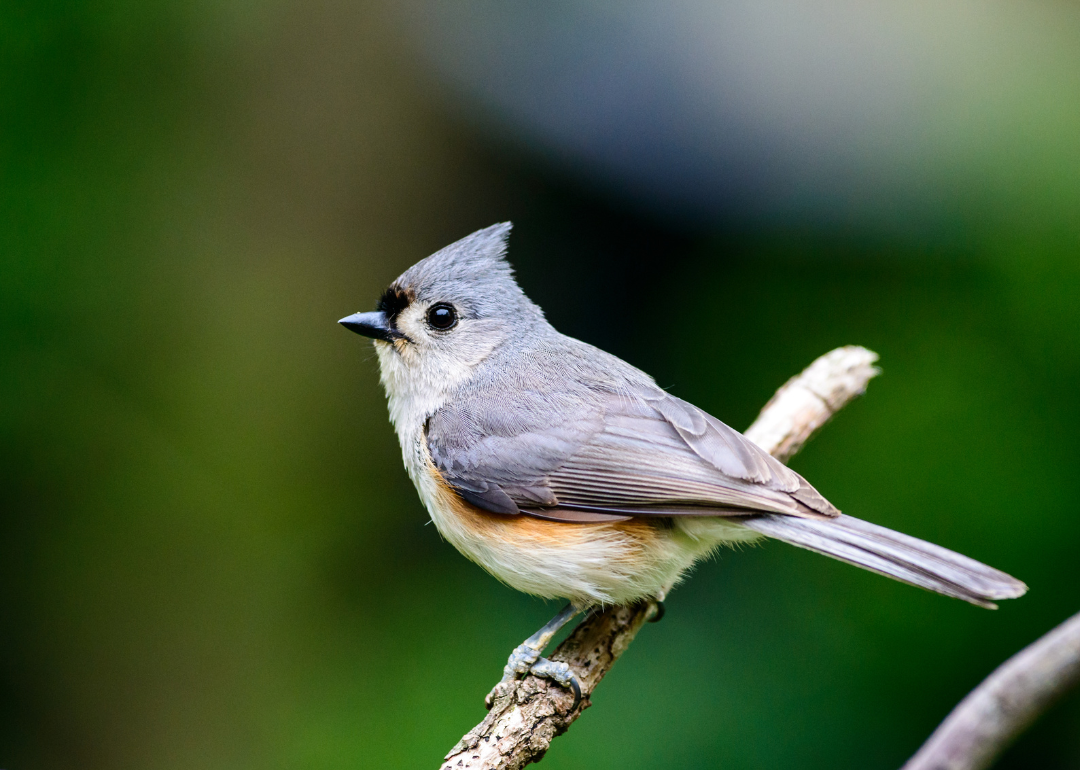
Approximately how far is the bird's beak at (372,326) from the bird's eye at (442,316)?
0.13 meters

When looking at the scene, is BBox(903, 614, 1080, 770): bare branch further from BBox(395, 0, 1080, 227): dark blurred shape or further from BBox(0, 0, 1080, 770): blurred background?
BBox(395, 0, 1080, 227): dark blurred shape

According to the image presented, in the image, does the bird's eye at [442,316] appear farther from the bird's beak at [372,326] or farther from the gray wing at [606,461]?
the gray wing at [606,461]

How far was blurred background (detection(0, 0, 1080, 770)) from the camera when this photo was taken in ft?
10.8

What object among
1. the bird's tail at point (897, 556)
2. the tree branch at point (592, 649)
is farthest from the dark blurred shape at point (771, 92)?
the bird's tail at point (897, 556)

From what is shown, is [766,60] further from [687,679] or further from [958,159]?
[687,679]

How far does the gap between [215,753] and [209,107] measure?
9.47ft

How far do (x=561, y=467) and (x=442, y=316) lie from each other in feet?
2.46

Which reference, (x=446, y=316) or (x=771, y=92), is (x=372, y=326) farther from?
(x=771, y=92)

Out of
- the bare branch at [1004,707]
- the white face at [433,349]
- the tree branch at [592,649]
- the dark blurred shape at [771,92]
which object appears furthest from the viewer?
the dark blurred shape at [771,92]

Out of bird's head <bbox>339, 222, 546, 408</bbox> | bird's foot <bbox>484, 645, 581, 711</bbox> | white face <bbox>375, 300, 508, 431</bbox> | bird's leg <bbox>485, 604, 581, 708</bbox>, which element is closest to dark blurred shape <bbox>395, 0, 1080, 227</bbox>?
bird's head <bbox>339, 222, 546, 408</bbox>

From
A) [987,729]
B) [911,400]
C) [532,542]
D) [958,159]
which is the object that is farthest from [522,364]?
[958,159]

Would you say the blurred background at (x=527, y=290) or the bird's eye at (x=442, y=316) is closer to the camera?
the bird's eye at (x=442, y=316)

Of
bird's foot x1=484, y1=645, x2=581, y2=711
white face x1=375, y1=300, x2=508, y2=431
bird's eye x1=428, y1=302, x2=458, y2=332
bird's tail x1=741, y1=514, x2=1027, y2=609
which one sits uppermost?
bird's eye x1=428, y1=302, x2=458, y2=332

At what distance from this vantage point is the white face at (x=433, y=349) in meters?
2.84
